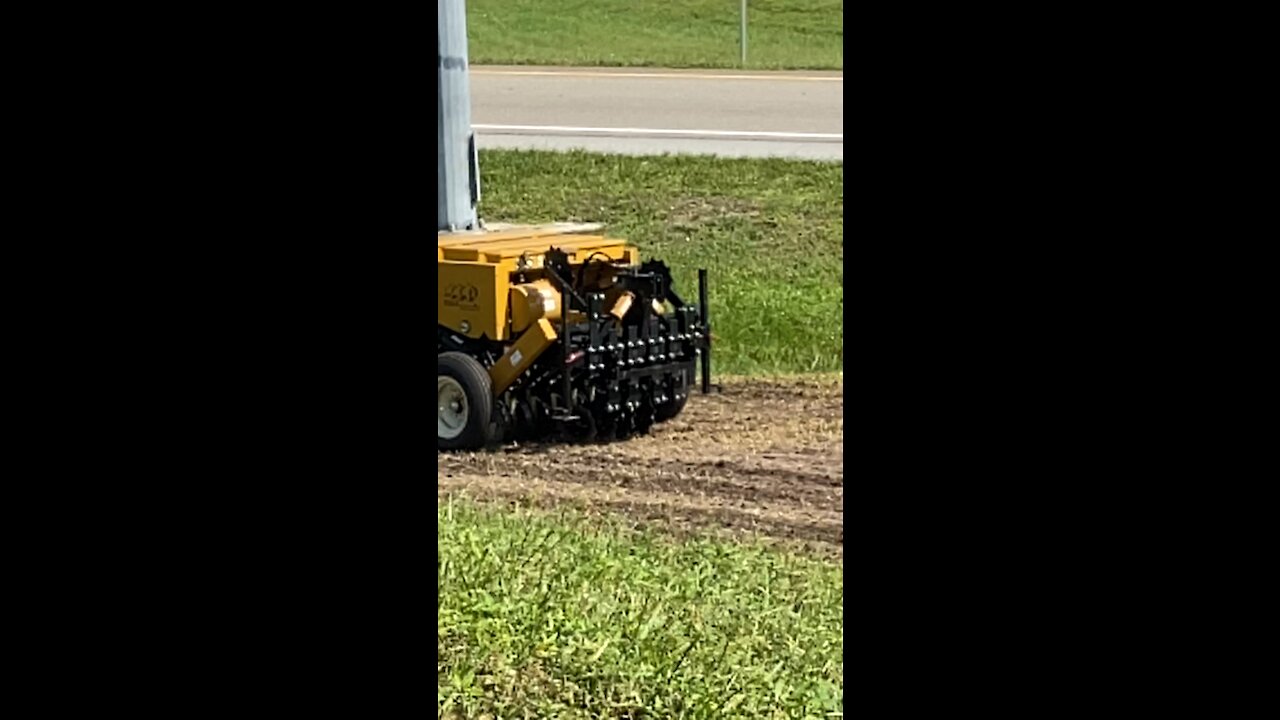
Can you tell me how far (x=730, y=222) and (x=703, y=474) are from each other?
649 centimetres

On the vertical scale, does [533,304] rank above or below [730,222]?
below

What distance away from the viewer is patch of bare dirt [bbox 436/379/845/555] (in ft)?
23.9

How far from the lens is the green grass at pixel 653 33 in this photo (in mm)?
23062

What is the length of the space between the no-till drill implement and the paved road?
7567mm

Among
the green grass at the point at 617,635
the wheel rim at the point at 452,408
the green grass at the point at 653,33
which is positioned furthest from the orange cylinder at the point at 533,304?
the green grass at the point at 653,33

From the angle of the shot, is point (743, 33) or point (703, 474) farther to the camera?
point (743, 33)

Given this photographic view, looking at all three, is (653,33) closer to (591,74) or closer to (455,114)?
(591,74)

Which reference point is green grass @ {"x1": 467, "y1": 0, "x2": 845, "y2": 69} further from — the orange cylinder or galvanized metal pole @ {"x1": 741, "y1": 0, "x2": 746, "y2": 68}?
the orange cylinder

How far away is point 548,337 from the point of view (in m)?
8.27

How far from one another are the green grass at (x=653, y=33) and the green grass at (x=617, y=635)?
17116 millimetres

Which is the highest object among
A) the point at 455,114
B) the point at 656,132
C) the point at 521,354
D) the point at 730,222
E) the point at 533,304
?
the point at 656,132

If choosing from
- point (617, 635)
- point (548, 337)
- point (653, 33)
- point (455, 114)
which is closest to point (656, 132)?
point (653, 33)

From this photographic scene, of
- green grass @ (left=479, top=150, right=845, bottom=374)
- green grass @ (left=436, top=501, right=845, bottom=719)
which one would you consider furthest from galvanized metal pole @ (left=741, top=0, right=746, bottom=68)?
green grass @ (left=436, top=501, right=845, bottom=719)
